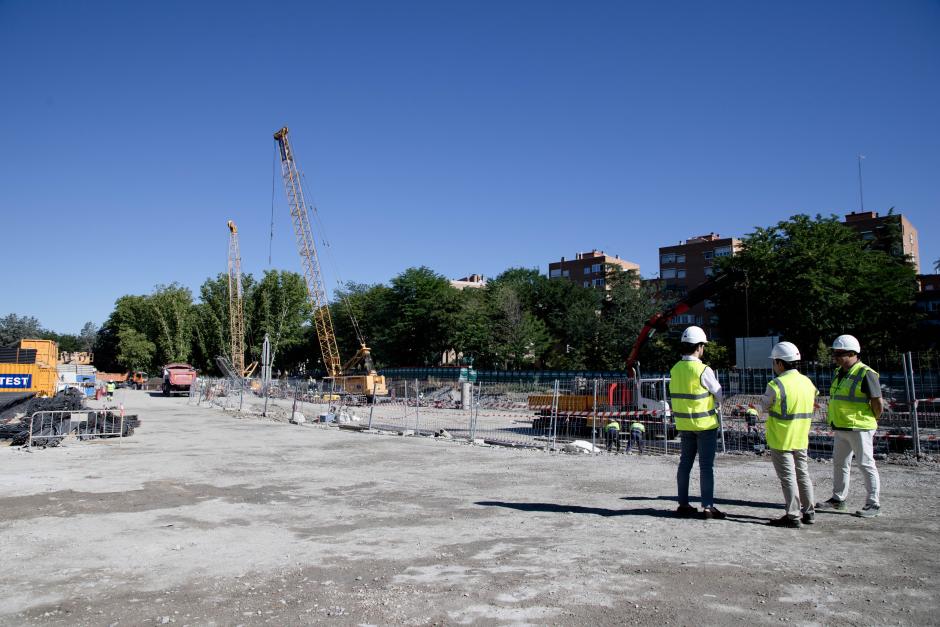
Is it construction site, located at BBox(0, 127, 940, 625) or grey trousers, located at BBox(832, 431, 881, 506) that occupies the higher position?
grey trousers, located at BBox(832, 431, 881, 506)

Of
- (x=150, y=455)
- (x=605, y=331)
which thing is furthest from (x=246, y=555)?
(x=605, y=331)

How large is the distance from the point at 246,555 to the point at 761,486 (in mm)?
7072

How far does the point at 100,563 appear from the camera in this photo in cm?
570

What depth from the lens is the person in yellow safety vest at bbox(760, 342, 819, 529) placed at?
676 centimetres

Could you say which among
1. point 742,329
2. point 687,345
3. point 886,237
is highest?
point 886,237

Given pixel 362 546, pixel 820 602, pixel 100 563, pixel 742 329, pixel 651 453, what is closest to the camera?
pixel 820 602

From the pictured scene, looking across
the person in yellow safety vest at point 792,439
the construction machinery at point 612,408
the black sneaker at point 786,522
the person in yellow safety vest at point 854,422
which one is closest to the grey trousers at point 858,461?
the person in yellow safety vest at point 854,422

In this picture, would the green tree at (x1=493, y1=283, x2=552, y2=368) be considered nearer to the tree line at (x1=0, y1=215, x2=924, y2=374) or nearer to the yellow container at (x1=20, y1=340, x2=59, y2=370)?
the tree line at (x1=0, y1=215, x2=924, y2=374)

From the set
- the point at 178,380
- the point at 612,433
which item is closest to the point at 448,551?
the point at 612,433

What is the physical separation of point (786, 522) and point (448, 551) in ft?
11.3

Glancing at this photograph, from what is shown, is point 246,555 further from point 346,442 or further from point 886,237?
point 886,237

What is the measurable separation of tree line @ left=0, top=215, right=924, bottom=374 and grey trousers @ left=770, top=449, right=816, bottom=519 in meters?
34.0

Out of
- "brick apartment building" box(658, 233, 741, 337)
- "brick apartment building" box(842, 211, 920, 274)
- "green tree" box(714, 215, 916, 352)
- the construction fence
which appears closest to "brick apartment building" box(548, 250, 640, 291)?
"brick apartment building" box(658, 233, 741, 337)

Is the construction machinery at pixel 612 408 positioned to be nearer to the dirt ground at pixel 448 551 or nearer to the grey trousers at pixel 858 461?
the dirt ground at pixel 448 551
